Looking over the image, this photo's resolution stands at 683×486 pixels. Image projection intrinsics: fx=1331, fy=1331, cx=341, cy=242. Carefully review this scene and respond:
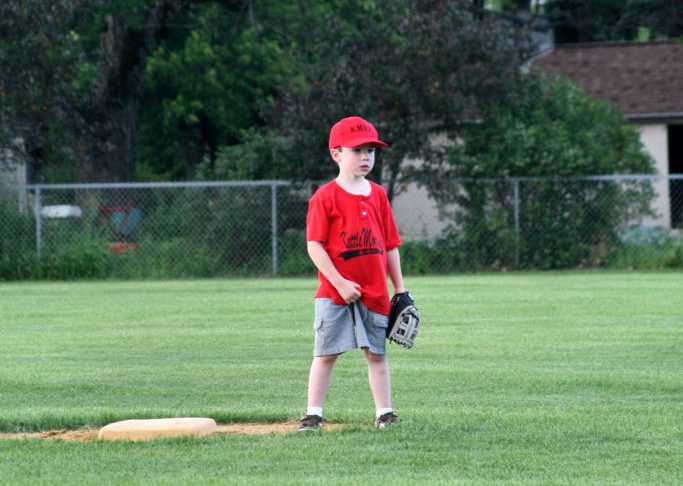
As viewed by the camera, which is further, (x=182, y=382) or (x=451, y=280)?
(x=451, y=280)

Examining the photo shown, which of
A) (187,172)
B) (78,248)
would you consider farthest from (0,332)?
(187,172)

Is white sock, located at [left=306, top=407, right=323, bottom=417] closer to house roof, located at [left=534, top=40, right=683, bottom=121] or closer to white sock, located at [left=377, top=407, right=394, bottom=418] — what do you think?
white sock, located at [left=377, top=407, right=394, bottom=418]

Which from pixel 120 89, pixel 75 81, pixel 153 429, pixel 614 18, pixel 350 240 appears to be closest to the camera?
pixel 153 429

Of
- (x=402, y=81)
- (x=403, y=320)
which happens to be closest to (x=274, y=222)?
(x=402, y=81)

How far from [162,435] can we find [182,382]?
2.56 meters

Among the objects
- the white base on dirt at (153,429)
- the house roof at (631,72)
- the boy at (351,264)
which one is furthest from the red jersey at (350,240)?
the house roof at (631,72)

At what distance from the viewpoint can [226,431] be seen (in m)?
7.36

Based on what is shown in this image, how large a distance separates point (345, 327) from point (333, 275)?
0.32 meters

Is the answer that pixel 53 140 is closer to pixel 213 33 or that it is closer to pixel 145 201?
pixel 145 201

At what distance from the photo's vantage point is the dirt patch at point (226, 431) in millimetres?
7246

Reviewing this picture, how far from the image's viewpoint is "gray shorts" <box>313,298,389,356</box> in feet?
23.5

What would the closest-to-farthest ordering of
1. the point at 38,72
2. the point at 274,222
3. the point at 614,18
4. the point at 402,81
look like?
the point at 402,81, the point at 274,222, the point at 38,72, the point at 614,18

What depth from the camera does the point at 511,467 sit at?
607cm

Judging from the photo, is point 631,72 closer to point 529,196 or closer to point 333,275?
point 529,196
